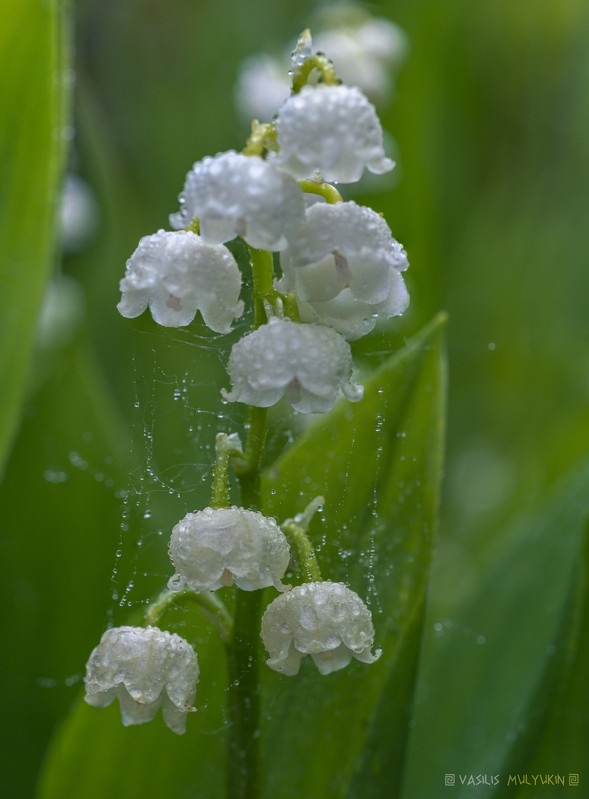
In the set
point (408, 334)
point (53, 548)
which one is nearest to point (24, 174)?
point (53, 548)

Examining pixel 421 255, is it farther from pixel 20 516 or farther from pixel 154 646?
pixel 154 646

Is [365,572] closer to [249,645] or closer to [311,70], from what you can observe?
[249,645]

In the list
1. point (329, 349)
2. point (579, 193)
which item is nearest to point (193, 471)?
point (329, 349)

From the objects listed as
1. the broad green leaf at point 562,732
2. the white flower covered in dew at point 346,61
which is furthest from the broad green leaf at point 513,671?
the white flower covered in dew at point 346,61

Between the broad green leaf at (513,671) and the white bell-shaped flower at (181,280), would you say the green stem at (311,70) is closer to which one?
the white bell-shaped flower at (181,280)

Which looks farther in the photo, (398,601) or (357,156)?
(398,601)

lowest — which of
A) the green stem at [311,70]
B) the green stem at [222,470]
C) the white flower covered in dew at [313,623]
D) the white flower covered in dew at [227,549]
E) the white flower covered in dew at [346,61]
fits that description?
the white flower covered in dew at [313,623]
